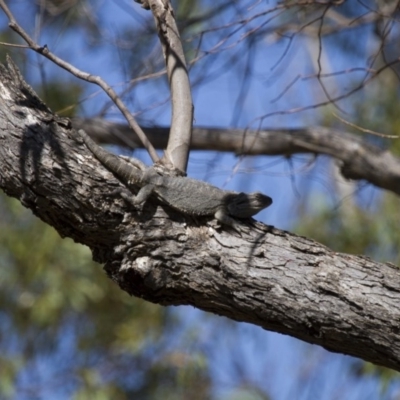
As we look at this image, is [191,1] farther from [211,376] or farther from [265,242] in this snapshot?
[211,376]

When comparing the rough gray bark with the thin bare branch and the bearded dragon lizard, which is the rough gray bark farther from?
the thin bare branch

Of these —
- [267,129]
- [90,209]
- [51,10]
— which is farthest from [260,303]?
[51,10]

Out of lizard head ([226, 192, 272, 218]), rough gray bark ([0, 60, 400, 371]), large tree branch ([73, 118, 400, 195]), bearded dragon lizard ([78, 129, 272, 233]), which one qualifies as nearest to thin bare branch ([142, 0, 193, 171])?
bearded dragon lizard ([78, 129, 272, 233])

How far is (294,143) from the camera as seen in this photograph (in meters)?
5.21

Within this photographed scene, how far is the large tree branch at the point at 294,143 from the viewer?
5.00 m

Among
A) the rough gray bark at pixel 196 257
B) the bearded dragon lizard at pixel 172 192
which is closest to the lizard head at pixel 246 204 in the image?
the bearded dragon lizard at pixel 172 192

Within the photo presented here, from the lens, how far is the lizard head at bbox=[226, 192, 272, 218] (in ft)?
10.6

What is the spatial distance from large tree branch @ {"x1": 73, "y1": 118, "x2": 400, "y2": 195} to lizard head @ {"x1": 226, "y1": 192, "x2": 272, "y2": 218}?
1.09 m

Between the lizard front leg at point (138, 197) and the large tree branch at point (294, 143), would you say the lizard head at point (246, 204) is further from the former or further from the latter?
the large tree branch at point (294, 143)

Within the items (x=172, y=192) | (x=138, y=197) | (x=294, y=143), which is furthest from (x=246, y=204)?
(x=294, y=143)

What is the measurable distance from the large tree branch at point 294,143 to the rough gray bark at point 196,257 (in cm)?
193

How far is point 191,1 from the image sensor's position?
19.0 ft

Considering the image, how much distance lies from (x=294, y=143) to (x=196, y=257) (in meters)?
2.33

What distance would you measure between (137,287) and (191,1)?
3.16 meters
